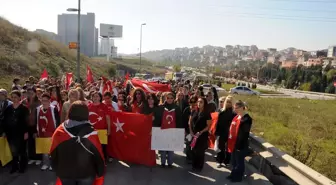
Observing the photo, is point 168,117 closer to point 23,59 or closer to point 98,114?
point 98,114

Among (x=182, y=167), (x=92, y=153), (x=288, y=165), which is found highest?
(x=92, y=153)

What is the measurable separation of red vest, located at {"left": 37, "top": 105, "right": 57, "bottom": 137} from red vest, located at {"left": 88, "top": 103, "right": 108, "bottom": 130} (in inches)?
30.1

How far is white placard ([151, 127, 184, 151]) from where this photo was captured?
7.05m

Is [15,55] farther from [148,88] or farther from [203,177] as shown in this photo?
[203,177]

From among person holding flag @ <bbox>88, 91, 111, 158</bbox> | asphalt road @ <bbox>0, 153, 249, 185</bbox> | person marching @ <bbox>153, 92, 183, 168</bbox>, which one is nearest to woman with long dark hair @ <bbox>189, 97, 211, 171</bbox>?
asphalt road @ <bbox>0, 153, 249, 185</bbox>

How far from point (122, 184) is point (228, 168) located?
254cm

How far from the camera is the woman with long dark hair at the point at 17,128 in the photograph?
20.9 ft

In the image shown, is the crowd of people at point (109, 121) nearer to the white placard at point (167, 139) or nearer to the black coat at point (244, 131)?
the black coat at point (244, 131)

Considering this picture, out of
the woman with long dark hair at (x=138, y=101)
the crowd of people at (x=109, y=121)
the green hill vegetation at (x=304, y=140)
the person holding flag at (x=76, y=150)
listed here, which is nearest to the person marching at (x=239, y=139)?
the crowd of people at (x=109, y=121)

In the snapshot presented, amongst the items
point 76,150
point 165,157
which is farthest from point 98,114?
point 76,150

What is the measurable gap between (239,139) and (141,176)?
2.12 meters

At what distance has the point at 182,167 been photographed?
7.37 metres

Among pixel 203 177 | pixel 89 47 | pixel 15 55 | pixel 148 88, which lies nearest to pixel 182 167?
pixel 203 177

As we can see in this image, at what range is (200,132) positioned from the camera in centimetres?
703
